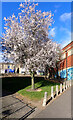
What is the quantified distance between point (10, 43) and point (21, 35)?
5.25ft

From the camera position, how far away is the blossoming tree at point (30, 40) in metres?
9.88

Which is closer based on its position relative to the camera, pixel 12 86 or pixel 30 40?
pixel 30 40

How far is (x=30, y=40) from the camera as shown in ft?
33.8

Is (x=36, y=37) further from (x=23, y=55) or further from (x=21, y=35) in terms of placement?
(x=23, y=55)

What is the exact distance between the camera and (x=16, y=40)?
10156 millimetres

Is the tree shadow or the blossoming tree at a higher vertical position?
the blossoming tree

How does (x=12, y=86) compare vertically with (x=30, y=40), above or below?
below

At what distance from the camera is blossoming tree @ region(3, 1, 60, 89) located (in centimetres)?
988

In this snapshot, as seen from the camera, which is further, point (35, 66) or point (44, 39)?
point (44, 39)

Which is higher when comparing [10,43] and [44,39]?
[44,39]

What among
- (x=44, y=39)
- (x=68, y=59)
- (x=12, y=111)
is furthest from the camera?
(x=68, y=59)

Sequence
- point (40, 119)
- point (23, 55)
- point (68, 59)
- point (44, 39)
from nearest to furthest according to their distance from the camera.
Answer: point (40, 119) < point (23, 55) < point (44, 39) < point (68, 59)

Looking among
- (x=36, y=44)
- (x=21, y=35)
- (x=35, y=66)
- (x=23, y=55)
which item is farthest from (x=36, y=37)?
(x=35, y=66)

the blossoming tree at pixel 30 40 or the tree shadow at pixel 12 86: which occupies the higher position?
the blossoming tree at pixel 30 40
